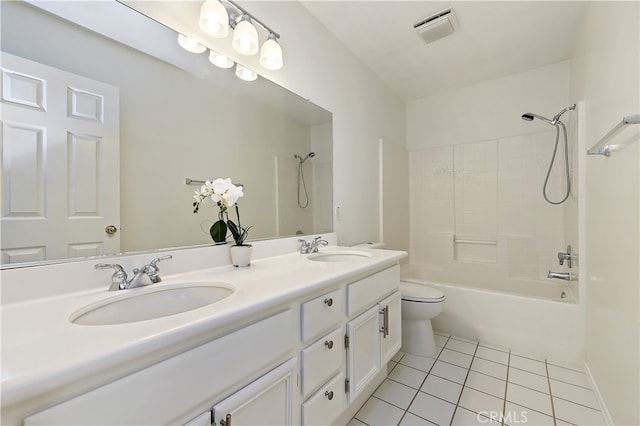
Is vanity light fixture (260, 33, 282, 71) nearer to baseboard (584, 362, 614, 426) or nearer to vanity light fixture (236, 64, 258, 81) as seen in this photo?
vanity light fixture (236, 64, 258, 81)

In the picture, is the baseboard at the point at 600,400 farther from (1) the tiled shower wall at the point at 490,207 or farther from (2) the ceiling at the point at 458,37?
(2) the ceiling at the point at 458,37

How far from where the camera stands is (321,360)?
101cm

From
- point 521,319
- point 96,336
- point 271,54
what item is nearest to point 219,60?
point 271,54

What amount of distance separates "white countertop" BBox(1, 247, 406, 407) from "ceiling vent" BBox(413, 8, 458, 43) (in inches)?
77.5

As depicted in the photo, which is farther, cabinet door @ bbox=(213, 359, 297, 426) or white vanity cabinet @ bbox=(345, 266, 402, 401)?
white vanity cabinet @ bbox=(345, 266, 402, 401)

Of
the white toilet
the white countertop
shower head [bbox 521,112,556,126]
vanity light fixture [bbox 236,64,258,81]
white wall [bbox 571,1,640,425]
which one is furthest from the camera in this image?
shower head [bbox 521,112,556,126]

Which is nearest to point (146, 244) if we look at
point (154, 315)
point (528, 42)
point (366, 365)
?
point (154, 315)

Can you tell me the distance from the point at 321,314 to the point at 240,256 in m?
0.46

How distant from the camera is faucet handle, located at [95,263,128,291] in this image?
0.87 metres

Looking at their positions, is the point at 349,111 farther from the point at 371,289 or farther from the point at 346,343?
the point at 346,343

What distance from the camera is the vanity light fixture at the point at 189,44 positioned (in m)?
1.18

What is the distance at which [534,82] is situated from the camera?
8.23ft

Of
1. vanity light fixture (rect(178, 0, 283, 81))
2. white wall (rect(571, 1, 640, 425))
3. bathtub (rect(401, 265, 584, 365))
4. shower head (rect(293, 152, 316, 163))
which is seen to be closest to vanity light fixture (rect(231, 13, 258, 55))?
vanity light fixture (rect(178, 0, 283, 81))

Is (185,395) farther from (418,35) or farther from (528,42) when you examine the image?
(528,42)
